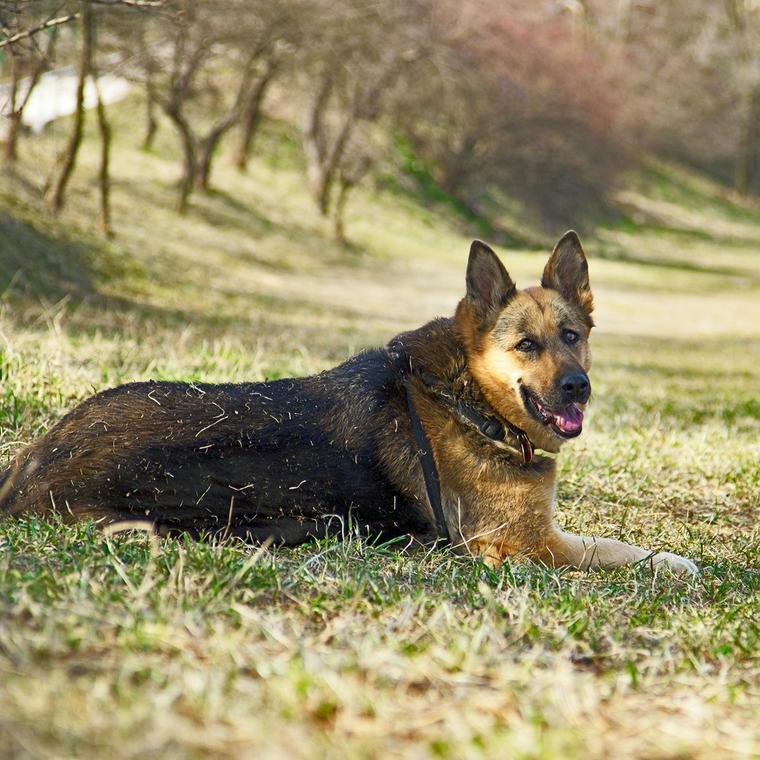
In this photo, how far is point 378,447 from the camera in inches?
169

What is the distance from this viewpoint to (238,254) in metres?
21.8

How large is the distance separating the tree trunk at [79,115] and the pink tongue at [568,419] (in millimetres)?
10299

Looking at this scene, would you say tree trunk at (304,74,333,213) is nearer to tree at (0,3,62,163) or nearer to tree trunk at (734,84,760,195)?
tree at (0,3,62,163)

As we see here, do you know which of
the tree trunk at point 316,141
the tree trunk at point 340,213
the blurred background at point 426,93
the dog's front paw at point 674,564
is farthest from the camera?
the tree trunk at point 316,141

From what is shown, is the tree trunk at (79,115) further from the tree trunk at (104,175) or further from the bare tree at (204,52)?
the bare tree at (204,52)

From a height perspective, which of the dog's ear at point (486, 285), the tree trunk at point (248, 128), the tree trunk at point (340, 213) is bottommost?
the tree trunk at point (340, 213)

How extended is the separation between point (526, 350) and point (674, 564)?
1250mm

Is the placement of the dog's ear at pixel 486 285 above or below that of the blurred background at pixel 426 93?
below

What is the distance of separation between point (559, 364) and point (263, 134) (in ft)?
103

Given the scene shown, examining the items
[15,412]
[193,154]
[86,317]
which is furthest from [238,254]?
[15,412]

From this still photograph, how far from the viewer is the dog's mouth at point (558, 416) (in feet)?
14.9

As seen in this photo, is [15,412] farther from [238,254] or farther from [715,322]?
[715,322]

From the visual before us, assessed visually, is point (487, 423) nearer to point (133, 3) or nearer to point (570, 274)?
point (570, 274)

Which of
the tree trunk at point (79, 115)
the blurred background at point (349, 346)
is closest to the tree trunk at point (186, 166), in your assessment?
the blurred background at point (349, 346)
